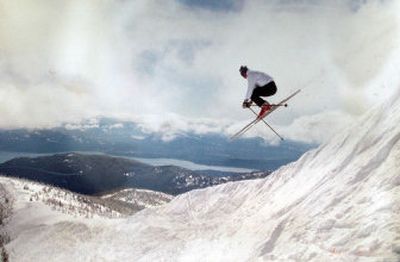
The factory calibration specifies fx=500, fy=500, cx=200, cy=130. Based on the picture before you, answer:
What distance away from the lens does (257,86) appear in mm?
24516

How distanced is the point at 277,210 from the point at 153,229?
16.9m

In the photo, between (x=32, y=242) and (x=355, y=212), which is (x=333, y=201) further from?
(x=32, y=242)

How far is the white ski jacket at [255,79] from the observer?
24.0 meters

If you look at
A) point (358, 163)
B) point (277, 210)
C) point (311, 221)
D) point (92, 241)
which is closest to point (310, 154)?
point (277, 210)

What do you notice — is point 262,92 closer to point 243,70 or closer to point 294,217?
point 243,70

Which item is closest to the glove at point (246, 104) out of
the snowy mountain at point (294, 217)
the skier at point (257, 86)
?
the skier at point (257, 86)

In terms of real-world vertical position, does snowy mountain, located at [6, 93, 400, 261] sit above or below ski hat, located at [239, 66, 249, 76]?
below

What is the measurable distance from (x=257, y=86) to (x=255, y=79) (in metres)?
0.40

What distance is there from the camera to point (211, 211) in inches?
1665

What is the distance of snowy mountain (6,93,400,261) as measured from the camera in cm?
2034

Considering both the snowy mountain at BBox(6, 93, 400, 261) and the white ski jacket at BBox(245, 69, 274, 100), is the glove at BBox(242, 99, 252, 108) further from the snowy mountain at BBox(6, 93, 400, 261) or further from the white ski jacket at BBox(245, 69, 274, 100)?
the snowy mountain at BBox(6, 93, 400, 261)

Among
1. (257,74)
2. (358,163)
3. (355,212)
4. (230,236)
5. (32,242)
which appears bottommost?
(32,242)

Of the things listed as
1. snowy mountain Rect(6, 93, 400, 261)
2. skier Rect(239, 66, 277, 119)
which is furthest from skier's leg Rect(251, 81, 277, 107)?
snowy mountain Rect(6, 93, 400, 261)

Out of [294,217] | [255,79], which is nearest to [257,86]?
[255,79]
